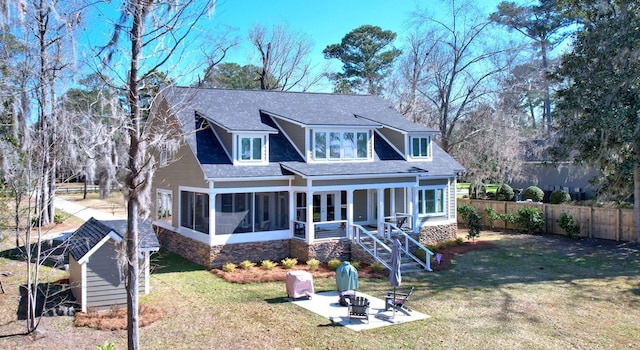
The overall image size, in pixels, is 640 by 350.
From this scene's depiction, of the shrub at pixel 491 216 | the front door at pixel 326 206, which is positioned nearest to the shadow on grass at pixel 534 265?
the shrub at pixel 491 216

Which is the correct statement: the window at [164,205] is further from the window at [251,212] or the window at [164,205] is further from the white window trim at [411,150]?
the white window trim at [411,150]

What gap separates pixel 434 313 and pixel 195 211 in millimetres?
10779

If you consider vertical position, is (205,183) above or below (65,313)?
above

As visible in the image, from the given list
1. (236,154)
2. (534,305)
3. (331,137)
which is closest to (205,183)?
(236,154)

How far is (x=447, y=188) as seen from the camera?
2392cm

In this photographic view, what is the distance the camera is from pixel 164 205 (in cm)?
2289

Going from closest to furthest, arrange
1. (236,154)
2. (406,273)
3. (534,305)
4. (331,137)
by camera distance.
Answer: (534,305)
(406,273)
(236,154)
(331,137)

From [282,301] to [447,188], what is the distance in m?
12.6

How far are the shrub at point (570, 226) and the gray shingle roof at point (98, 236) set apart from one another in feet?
65.1

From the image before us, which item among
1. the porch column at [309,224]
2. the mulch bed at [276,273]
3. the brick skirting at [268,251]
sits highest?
the porch column at [309,224]

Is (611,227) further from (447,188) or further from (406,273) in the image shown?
(406,273)

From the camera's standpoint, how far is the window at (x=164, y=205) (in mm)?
22239

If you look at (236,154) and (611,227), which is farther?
(611,227)

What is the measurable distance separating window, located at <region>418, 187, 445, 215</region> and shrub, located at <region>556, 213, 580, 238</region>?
20.6 ft
